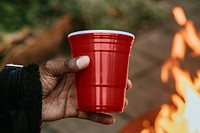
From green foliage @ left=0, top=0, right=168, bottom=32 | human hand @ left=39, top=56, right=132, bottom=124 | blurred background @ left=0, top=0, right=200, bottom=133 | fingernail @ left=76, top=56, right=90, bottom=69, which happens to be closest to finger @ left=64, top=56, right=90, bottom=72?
fingernail @ left=76, top=56, right=90, bottom=69

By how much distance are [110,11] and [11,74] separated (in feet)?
11.4

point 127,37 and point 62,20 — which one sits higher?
point 127,37

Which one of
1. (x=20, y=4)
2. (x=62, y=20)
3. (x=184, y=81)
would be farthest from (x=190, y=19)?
(x=184, y=81)

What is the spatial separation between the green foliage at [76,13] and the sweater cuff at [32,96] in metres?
2.93

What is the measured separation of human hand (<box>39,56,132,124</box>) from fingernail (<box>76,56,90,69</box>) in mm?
212

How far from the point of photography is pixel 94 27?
5.00 metres

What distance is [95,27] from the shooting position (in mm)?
5004

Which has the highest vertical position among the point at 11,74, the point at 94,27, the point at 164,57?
the point at 11,74

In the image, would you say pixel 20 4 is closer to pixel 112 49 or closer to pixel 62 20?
pixel 62 20

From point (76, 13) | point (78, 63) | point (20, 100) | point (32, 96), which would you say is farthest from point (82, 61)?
point (76, 13)

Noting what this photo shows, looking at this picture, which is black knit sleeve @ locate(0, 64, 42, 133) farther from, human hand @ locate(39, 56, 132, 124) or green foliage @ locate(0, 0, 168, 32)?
green foliage @ locate(0, 0, 168, 32)

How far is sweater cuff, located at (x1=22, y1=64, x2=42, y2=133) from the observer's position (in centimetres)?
183

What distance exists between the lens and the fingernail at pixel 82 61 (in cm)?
165

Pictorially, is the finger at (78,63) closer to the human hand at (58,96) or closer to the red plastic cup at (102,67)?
the red plastic cup at (102,67)
